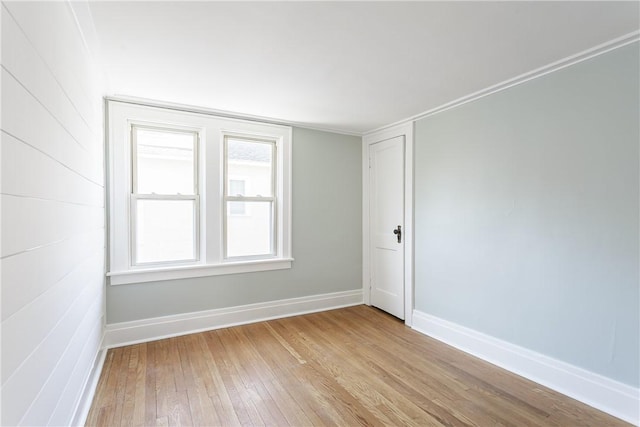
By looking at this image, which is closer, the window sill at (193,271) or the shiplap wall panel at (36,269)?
the shiplap wall panel at (36,269)

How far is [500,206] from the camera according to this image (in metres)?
2.65

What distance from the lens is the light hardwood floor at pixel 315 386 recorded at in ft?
6.42

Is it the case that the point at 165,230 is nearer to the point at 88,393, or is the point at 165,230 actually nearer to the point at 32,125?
the point at 88,393

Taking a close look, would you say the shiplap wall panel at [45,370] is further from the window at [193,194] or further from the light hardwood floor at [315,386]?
the window at [193,194]

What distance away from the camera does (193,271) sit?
3258 millimetres

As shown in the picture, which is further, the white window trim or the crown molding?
the white window trim

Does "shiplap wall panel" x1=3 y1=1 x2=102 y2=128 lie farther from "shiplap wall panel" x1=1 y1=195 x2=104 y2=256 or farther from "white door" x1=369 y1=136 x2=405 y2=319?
"white door" x1=369 y1=136 x2=405 y2=319

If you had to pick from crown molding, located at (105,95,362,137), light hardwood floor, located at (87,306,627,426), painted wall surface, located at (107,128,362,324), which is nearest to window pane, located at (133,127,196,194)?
crown molding, located at (105,95,362,137)

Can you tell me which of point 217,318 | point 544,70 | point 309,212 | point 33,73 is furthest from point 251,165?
point 544,70

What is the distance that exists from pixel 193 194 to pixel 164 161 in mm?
437

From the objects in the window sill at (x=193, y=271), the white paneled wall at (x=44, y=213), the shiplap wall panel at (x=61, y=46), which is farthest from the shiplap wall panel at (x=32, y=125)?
the window sill at (x=193, y=271)

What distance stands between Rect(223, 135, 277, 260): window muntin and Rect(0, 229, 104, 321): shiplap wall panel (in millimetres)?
1751

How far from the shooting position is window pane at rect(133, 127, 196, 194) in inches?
124

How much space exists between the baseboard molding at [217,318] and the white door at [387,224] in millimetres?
448
